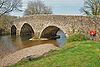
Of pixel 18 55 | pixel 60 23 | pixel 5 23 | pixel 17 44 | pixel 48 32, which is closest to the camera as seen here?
pixel 18 55

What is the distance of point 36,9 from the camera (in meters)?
55.6

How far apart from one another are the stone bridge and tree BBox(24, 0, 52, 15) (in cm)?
1334

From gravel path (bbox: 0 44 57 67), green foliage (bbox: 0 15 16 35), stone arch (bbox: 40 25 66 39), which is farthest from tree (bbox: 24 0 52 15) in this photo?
gravel path (bbox: 0 44 57 67)

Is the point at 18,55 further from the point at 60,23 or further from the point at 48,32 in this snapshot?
the point at 48,32

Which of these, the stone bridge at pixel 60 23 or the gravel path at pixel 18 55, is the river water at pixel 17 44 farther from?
the gravel path at pixel 18 55

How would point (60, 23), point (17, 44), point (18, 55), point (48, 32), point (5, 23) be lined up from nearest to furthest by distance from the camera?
point (18, 55) < point (17, 44) < point (60, 23) < point (48, 32) < point (5, 23)

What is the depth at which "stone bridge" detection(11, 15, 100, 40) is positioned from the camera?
2472 centimetres

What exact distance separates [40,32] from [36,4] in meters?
23.3

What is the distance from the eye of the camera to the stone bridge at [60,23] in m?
24.7

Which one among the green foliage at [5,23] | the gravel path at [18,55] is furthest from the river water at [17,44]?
the green foliage at [5,23]

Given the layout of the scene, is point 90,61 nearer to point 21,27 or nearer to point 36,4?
point 21,27

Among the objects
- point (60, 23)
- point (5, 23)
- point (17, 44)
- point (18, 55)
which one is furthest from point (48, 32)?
point (18, 55)

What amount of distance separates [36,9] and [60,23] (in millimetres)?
26528

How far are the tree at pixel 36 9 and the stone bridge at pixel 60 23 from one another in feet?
43.8
